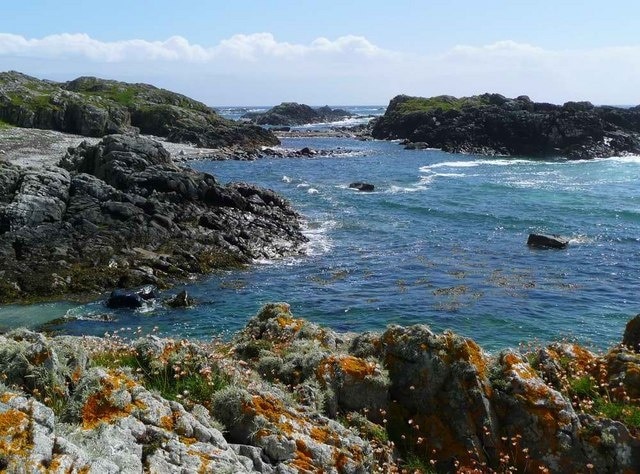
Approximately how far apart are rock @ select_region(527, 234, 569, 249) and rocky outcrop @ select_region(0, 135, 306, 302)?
17.2m

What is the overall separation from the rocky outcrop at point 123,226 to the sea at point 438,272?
2.09m

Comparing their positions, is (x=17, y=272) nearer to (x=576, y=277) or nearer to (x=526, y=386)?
(x=526, y=386)

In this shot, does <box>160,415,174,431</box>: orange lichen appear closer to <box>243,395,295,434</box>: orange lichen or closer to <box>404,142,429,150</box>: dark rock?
<box>243,395,295,434</box>: orange lichen

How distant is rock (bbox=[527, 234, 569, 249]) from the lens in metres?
42.1

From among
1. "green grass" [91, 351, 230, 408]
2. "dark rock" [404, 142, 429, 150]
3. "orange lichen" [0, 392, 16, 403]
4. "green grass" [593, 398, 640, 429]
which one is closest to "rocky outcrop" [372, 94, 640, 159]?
"dark rock" [404, 142, 429, 150]

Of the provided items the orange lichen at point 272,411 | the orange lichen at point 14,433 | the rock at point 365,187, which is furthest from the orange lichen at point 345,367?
the rock at point 365,187

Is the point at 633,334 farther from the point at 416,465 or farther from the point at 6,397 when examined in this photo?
the point at 6,397

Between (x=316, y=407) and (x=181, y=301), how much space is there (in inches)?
821

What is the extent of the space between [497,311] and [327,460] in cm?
2224

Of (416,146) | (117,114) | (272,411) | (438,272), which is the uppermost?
(117,114)

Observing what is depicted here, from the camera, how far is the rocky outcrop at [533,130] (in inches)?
4316

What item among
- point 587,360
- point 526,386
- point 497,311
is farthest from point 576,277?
point 526,386

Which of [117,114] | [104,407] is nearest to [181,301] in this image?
[104,407]

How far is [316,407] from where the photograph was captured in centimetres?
1029
